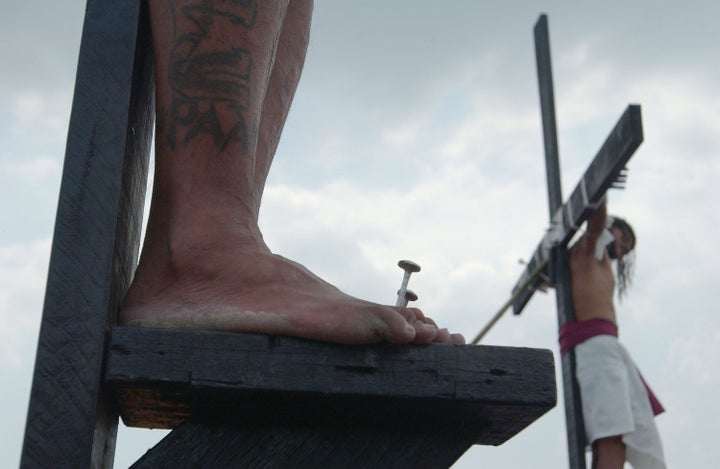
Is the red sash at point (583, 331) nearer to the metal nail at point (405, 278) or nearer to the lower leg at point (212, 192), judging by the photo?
the metal nail at point (405, 278)

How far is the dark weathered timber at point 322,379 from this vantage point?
89 centimetres

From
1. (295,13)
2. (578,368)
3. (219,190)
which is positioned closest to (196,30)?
(219,190)

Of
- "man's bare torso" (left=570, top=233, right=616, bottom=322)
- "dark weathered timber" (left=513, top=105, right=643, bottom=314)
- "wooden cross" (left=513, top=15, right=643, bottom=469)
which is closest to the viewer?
"dark weathered timber" (left=513, top=105, right=643, bottom=314)

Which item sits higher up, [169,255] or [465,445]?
[169,255]

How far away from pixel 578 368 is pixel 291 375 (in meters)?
4.01

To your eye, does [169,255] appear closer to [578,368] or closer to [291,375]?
[291,375]

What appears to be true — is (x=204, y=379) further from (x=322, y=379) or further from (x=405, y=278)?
(x=405, y=278)

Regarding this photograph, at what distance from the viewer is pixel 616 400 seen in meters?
4.40

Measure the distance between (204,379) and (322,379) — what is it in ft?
0.39

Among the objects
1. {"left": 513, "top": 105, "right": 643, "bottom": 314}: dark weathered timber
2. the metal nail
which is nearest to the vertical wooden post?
{"left": 513, "top": 105, "right": 643, "bottom": 314}: dark weathered timber

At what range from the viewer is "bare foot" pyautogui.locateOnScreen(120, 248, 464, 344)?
92cm

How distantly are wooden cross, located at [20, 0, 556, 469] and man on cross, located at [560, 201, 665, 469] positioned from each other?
11.8 ft

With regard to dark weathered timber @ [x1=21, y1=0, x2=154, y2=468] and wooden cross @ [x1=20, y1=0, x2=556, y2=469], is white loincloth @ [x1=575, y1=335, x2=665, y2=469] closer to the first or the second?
wooden cross @ [x1=20, y1=0, x2=556, y2=469]

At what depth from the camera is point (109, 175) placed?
0.94 m
